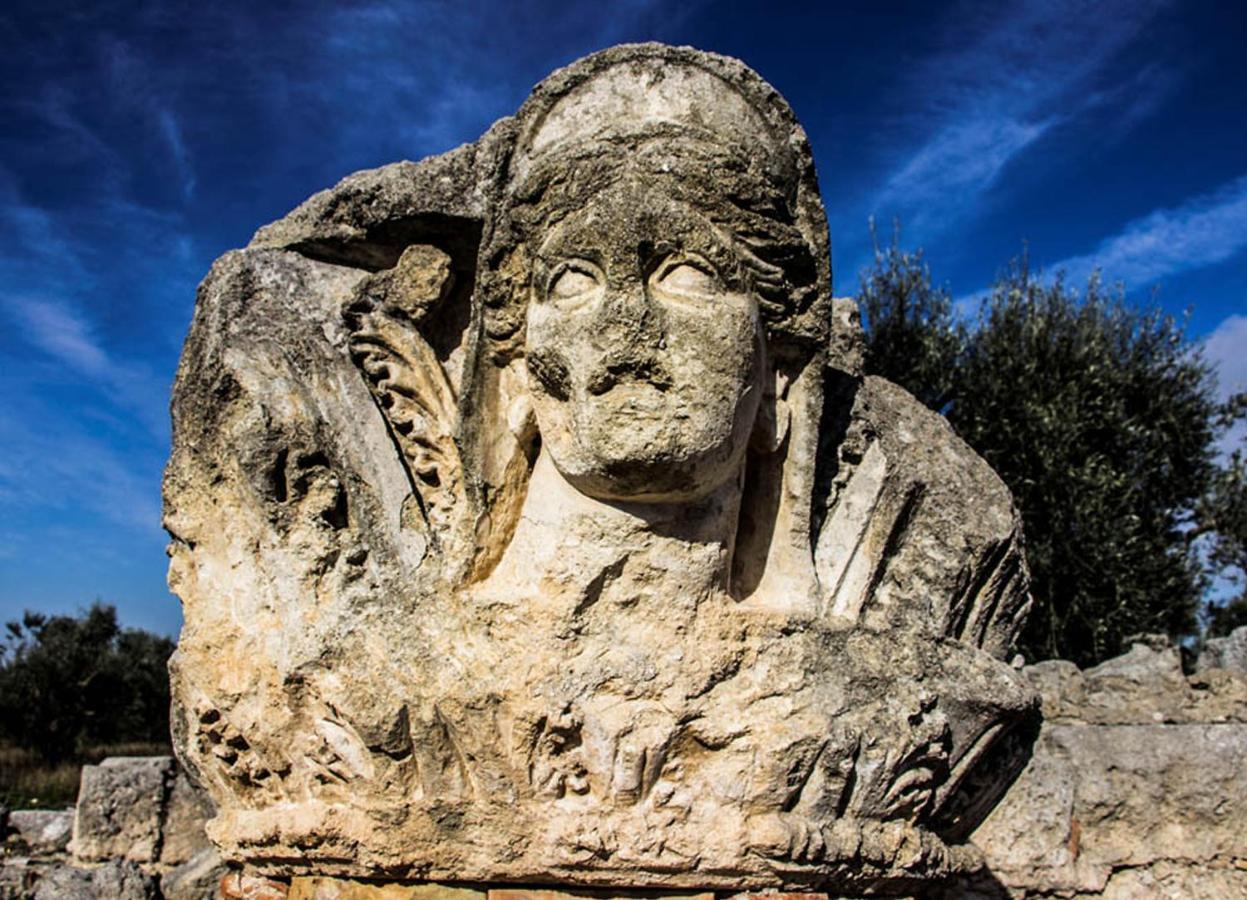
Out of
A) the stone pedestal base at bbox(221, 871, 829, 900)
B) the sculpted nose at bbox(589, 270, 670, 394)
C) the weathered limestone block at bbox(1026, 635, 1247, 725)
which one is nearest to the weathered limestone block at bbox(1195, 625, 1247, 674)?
the weathered limestone block at bbox(1026, 635, 1247, 725)

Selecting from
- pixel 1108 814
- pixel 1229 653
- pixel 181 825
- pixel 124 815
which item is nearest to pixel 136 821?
pixel 124 815

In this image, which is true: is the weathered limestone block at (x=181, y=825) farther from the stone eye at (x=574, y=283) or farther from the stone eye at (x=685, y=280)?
the stone eye at (x=685, y=280)

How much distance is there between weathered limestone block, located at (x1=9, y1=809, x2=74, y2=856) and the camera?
538 centimetres

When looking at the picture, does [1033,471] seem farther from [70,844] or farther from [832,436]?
[70,844]

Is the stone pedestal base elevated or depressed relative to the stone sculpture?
depressed

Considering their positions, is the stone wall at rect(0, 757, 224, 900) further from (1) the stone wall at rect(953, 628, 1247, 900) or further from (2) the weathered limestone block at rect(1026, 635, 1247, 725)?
(2) the weathered limestone block at rect(1026, 635, 1247, 725)

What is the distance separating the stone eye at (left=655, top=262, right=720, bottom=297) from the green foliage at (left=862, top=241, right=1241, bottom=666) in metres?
8.60

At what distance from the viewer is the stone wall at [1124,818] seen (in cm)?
337

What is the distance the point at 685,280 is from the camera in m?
2.61

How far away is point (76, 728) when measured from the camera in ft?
53.5

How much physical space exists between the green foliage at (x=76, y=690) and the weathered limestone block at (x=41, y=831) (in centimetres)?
1045

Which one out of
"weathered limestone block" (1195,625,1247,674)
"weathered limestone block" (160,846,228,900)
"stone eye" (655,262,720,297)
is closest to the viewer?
"stone eye" (655,262,720,297)

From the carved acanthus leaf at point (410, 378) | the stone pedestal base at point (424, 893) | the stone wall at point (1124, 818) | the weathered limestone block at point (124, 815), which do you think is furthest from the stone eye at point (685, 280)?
the weathered limestone block at point (124, 815)

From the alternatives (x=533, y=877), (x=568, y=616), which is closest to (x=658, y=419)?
(x=568, y=616)
